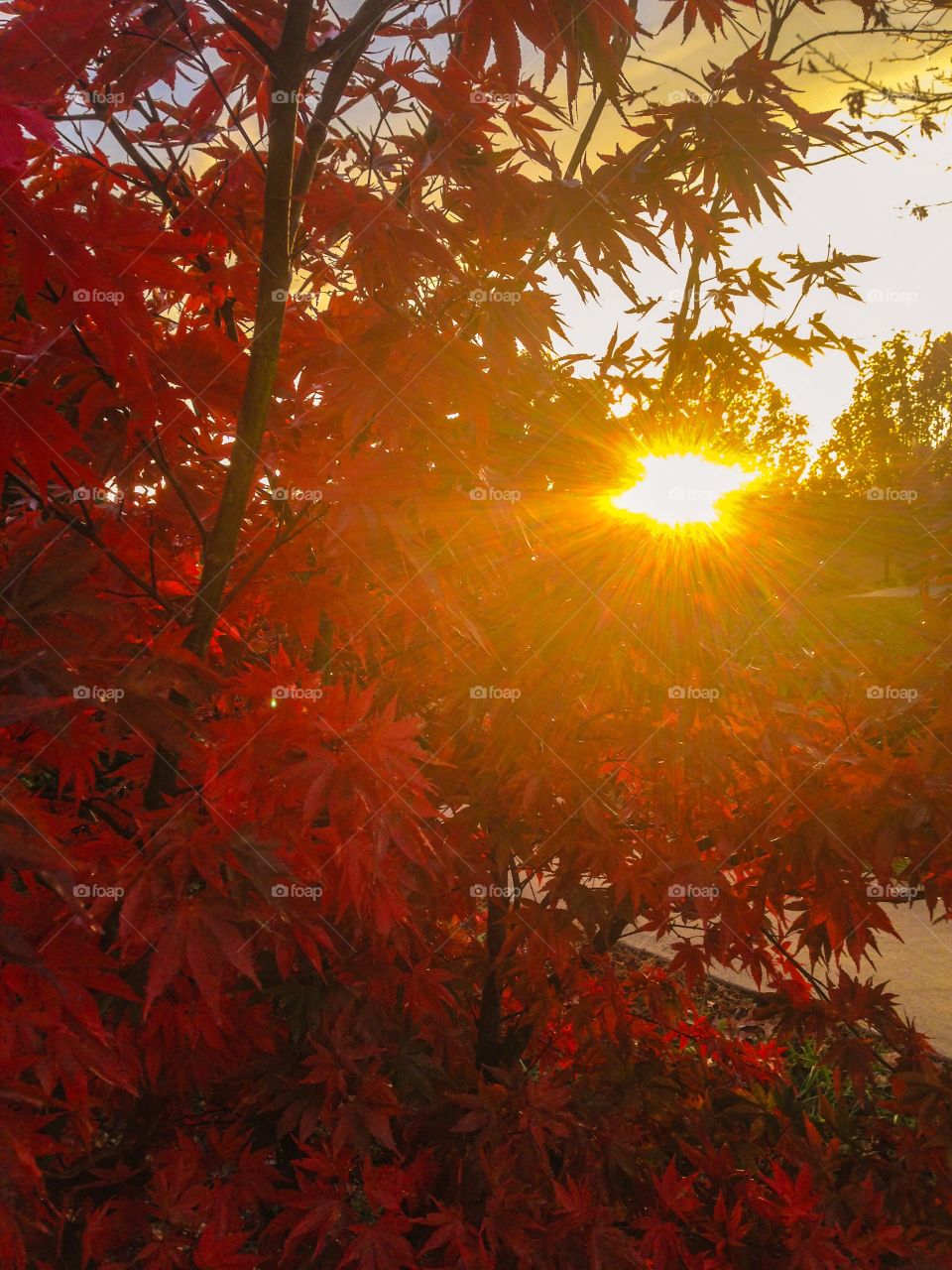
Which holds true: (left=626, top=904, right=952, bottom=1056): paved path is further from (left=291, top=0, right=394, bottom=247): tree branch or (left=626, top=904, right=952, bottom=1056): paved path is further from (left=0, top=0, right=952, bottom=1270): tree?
(left=291, top=0, right=394, bottom=247): tree branch

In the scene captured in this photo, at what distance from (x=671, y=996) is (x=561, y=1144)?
5.57 feet

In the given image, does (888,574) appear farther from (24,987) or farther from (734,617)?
(24,987)

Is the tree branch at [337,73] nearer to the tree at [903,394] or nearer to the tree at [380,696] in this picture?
the tree at [380,696]

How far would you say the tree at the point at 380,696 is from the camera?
1515 mm

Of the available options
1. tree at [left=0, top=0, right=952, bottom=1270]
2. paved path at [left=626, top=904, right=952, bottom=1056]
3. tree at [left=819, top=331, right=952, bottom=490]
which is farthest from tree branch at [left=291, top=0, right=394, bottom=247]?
tree at [left=819, top=331, right=952, bottom=490]

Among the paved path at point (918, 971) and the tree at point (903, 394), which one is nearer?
the paved path at point (918, 971)

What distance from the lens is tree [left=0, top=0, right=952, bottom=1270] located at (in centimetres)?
151

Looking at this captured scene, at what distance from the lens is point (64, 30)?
4.97 ft

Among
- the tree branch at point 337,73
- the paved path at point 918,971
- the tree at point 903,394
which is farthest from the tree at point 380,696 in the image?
the tree at point 903,394

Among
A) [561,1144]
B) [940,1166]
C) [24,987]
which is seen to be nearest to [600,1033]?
[561,1144]

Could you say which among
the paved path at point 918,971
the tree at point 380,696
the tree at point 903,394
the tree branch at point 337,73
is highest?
the tree at point 903,394

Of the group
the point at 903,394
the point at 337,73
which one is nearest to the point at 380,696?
the point at 337,73

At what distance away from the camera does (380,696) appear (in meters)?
2.78

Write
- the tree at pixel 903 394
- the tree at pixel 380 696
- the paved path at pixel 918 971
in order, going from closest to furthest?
the tree at pixel 380 696, the paved path at pixel 918 971, the tree at pixel 903 394
